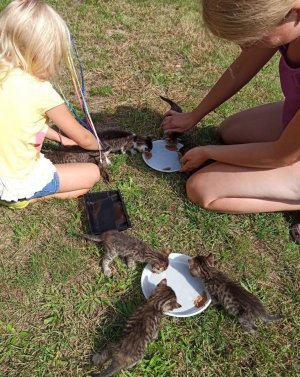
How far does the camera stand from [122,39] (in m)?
5.44

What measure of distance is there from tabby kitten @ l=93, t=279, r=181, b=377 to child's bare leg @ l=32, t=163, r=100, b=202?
3.85 ft

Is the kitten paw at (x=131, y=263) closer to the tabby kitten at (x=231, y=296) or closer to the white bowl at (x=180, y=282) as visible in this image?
the white bowl at (x=180, y=282)

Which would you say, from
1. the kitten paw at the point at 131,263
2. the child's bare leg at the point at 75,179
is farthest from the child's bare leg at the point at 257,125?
the kitten paw at the point at 131,263

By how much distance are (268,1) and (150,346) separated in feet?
7.01

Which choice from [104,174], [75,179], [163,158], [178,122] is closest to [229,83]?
[178,122]

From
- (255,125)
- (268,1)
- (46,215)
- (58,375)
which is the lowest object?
(58,375)

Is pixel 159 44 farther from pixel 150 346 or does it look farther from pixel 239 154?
pixel 150 346

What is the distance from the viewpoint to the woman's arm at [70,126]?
9.89ft

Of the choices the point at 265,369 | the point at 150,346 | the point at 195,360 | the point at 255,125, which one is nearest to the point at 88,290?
the point at 150,346

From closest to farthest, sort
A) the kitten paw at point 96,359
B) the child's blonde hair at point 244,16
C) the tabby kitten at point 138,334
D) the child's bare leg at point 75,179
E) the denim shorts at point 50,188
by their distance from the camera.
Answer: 1. the child's blonde hair at point 244,16
2. the tabby kitten at point 138,334
3. the kitten paw at point 96,359
4. the denim shorts at point 50,188
5. the child's bare leg at point 75,179

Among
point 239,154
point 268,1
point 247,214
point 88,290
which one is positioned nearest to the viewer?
point 268,1

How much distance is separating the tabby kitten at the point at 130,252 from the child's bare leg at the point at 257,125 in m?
1.47

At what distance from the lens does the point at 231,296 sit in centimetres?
270

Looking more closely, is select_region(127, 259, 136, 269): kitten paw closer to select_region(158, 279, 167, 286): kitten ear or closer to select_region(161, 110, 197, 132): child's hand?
select_region(158, 279, 167, 286): kitten ear
